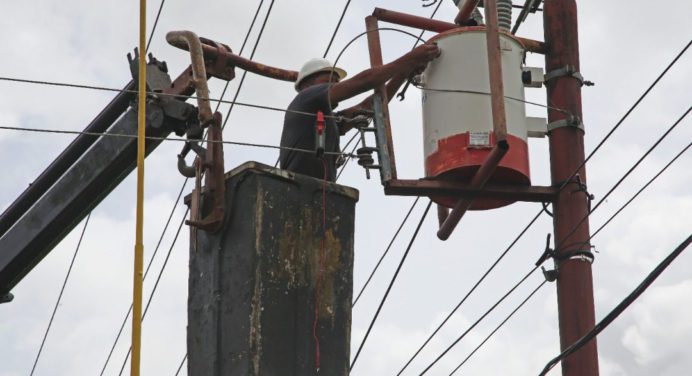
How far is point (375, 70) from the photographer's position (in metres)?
7.96

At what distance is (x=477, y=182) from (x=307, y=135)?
3.54ft

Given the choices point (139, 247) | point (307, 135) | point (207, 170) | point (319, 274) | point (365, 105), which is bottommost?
point (139, 247)

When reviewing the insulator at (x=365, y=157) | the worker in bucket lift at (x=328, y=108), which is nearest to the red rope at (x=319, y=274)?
the worker in bucket lift at (x=328, y=108)

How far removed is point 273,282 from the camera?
22.0 feet

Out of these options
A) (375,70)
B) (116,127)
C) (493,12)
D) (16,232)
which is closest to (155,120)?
(116,127)

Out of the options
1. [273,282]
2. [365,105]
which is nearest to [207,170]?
[273,282]

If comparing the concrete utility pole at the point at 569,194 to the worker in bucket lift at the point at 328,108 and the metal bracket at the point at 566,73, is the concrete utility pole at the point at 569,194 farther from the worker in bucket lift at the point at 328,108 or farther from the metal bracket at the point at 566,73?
the worker in bucket lift at the point at 328,108

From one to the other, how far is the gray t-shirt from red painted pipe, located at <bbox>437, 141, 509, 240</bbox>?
2.68ft

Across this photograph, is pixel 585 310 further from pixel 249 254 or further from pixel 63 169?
pixel 63 169

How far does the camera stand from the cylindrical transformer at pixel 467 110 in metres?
7.90

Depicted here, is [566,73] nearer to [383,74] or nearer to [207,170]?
[383,74]

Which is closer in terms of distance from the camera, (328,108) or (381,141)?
(381,141)

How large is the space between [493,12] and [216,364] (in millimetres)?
2637

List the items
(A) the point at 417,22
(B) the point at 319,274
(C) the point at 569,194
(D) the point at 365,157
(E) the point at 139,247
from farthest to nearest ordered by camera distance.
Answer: (A) the point at 417,22
(C) the point at 569,194
(D) the point at 365,157
(B) the point at 319,274
(E) the point at 139,247
